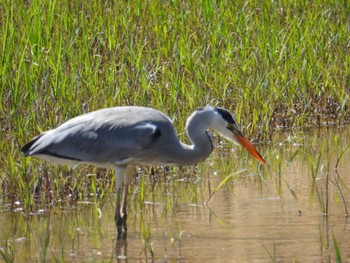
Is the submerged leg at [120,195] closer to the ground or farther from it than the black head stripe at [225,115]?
closer to the ground

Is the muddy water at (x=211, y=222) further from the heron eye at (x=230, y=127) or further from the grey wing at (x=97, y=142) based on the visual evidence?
the heron eye at (x=230, y=127)

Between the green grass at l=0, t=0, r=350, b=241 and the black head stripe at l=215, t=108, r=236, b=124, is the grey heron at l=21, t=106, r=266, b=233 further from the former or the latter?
the green grass at l=0, t=0, r=350, b=241

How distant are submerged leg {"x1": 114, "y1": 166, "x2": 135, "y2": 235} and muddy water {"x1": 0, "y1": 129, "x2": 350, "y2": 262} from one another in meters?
0.06

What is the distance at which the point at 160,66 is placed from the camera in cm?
947

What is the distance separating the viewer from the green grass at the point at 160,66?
798 cm

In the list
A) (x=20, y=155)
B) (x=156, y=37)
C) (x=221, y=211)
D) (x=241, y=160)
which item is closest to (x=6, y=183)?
(x=20, y=155)

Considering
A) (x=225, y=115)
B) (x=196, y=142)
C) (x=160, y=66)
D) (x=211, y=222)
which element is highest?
(x=160, y=66)

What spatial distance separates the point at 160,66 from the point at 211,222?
2.72 meters

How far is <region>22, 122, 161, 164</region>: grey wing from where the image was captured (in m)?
7.02

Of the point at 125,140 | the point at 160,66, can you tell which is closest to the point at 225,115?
the point at 125,140

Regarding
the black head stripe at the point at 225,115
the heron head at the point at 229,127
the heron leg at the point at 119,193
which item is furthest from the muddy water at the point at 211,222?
the black head stripe at the point at 225,115

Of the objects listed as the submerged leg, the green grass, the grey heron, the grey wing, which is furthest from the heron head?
the green grass

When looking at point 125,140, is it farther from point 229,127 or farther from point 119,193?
point 229,127

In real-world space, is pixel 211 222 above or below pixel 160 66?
below
